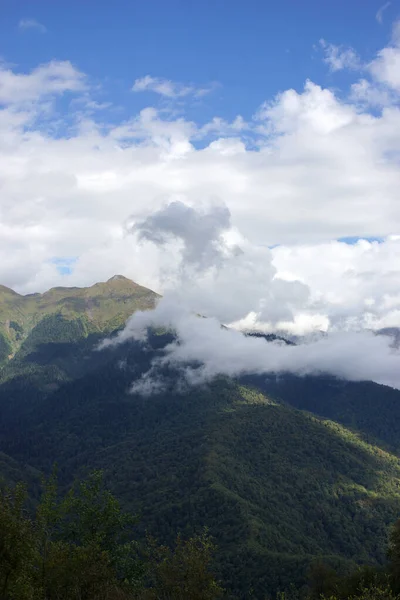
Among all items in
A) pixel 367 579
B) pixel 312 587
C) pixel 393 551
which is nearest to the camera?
pixel 393 551

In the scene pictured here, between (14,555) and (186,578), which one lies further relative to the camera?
(186,578)

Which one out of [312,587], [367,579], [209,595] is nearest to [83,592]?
[209,595]

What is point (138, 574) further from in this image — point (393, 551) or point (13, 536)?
point (393, 551)

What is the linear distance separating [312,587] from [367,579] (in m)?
40.1

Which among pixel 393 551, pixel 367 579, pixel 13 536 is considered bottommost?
pixel 367 579

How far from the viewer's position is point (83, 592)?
52.4m

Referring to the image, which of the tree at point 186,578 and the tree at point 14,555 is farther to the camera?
the tree at point 186,578

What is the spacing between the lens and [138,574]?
71188 millimetres

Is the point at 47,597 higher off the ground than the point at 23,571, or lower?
lower

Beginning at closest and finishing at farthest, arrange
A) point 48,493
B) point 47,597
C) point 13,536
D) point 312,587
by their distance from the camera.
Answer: point 13,536
point 47,597
point 48,493
point 312,587

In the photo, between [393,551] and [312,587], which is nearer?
[393,551]

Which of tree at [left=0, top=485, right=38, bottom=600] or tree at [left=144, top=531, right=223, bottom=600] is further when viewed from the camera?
tree at [left=144, top=531, right=223, bottom=600]

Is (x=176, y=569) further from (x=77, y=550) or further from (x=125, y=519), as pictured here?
(x=125, y=519)

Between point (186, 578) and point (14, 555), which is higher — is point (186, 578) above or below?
below
